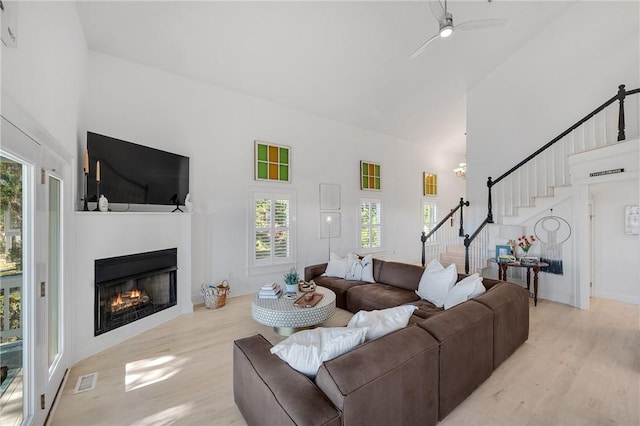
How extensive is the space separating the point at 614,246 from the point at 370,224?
4452 millimetres

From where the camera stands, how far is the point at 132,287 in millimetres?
3541

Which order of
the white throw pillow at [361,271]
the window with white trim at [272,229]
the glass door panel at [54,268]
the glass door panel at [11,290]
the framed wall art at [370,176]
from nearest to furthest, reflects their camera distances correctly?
the glass door panel at [11,290] → the glass door panel at [54,268] → the white throw pillow at [361,271] → the window with white trim at [272,229] → the framed wall art at [370,176]

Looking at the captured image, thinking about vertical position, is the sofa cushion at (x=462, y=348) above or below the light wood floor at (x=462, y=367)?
above

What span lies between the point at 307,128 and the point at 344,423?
5571 millimetres

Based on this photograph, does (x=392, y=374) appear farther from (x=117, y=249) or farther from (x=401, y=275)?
(x=117, y=249)

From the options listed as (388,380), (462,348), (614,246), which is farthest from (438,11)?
(614,246)

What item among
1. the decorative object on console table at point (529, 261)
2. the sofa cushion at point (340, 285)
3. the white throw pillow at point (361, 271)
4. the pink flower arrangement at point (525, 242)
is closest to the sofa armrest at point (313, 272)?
the sofa cushion at point (340, 285)

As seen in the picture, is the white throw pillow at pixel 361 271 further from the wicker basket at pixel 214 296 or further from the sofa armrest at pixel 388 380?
the sofa armrest at pixel 388 380

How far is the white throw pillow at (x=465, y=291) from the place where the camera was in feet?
9.36

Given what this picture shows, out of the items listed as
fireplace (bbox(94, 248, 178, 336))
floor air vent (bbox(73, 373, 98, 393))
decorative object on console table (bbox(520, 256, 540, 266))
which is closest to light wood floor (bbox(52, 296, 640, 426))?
floor air vent (bbox(73, 373, 98, 393))

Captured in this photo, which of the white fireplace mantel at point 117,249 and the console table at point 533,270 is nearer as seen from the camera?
the white fireplace mantel at point 117,249

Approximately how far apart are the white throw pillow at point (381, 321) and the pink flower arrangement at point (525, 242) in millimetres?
3811

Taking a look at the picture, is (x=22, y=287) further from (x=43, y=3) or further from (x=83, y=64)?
(x=83, y=64)

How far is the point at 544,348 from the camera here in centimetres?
293
